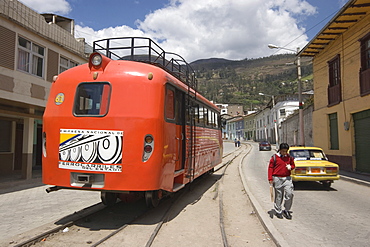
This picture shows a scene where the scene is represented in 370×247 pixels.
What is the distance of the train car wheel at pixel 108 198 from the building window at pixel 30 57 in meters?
7.44

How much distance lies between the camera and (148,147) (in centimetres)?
541

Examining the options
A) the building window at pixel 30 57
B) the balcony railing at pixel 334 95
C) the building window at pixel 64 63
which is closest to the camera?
the building window at pixel 30 57

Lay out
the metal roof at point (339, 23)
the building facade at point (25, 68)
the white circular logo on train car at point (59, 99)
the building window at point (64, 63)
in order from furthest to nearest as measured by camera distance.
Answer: the building window at point (64, 63)
the metal roof at point (339, 23)
the building facade at point (25, 68)
the white circular logo on train car at point (59, 99)

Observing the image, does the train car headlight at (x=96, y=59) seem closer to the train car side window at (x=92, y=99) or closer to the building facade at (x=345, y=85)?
the train car side window at (x=92, y=99)

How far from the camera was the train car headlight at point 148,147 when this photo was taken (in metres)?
5.38

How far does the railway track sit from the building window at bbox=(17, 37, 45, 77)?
24.8ft

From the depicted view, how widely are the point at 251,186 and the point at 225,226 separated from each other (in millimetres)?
5414

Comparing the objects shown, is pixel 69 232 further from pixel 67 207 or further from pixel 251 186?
pixel 251 186

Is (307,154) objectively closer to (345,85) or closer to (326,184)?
(326,184)

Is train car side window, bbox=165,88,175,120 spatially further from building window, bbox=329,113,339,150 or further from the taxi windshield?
building window, bbox=329,113,339,150

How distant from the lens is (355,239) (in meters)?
5.15

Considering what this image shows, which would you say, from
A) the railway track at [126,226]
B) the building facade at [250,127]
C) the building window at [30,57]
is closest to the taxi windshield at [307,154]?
the railway track at [126,226]

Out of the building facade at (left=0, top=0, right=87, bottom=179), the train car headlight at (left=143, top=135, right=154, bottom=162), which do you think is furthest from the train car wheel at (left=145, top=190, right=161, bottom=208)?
the building facade at (left=0, top=0, right=87, bottom=179)

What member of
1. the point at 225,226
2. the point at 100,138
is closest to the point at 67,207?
the point at 100,138
